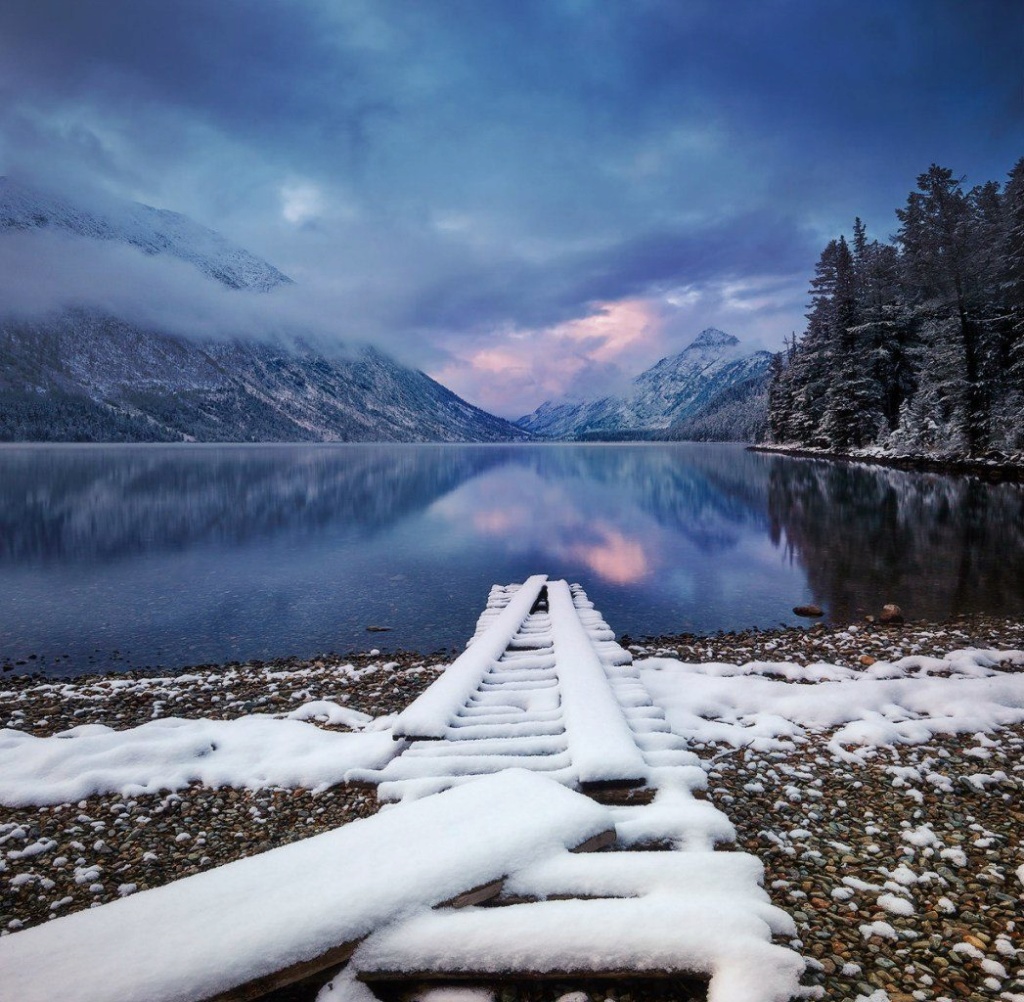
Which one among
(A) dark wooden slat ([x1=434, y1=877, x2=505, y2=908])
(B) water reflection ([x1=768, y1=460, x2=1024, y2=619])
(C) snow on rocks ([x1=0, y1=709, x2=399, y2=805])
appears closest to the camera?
Answer: (A) dark wooden slat ([x1=434, y1=877, x2=505, y2=908])

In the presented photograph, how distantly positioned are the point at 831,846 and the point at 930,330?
52.8 meters

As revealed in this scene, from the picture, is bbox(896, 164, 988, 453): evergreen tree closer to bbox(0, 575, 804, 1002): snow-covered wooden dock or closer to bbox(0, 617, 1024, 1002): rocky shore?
bbox(0, 617, 1024, 1002): rocky shore

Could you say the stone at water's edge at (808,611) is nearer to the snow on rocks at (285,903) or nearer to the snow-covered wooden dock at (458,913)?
the snow-covered wooden dock at (458,913)

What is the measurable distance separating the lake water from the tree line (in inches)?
291

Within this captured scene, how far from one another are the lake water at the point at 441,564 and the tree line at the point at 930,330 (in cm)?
739

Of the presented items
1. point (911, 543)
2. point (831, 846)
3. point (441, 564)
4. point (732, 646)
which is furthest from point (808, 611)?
point (441, 564)

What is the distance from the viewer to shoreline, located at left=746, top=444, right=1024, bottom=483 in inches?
1435

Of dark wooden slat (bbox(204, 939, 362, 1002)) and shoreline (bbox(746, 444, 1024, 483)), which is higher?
shoreline (bbox(746, 444, 1024, 483))

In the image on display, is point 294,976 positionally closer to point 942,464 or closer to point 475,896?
point 475,896

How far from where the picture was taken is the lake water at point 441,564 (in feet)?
44.8

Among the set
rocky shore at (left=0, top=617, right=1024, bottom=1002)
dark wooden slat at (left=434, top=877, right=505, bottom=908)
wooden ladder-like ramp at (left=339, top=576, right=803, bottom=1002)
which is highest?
dark wooden slat at (left=434, top=877, right=505, bottom=908)

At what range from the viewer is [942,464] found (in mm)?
43375

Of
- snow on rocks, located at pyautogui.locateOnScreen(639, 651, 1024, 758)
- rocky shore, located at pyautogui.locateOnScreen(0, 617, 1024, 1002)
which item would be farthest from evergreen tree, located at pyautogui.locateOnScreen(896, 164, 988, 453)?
rocky shore, located at pyautogui.locateOnScreen(0, 617, 1024, 1002)

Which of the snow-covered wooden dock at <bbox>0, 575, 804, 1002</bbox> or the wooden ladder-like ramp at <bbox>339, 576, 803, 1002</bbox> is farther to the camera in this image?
the wooden ladder-like ramp at <bbox>339, 576, 803, 1002</bbox>
